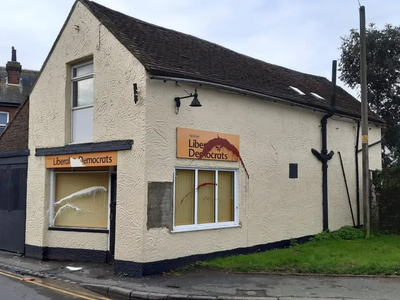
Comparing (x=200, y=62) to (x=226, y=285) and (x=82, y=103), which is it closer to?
(x=82, y=103)

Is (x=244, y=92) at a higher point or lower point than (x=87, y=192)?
higher

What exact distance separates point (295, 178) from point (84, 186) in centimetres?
610

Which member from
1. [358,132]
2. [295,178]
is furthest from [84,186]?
[358,132]

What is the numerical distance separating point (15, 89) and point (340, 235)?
22.9 metres

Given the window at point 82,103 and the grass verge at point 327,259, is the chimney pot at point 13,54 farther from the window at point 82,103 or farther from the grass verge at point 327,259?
the grass verge at point 327,259

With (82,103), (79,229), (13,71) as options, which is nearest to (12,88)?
(13,71)

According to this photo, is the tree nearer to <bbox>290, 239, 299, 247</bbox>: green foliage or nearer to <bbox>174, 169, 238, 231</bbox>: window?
<bbox>290, 239, 299, 247</bbox>: green foliage

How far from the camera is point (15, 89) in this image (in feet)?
91.8

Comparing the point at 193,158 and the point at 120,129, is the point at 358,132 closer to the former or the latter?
the point at 193,158

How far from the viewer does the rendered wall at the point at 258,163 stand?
934 cm

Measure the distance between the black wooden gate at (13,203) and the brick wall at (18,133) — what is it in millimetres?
368

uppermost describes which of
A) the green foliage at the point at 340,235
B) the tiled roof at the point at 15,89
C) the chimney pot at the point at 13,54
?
the chimney pot at the point at 13,54

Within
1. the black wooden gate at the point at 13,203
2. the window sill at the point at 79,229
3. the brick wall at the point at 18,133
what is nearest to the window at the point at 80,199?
the window sill at the point at 79,229

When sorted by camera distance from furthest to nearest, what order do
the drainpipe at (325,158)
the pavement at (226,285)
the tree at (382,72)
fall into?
1. the tree at (382,72)
2. the drainpipe at (325,158)
3. the pavement at (226,285)
